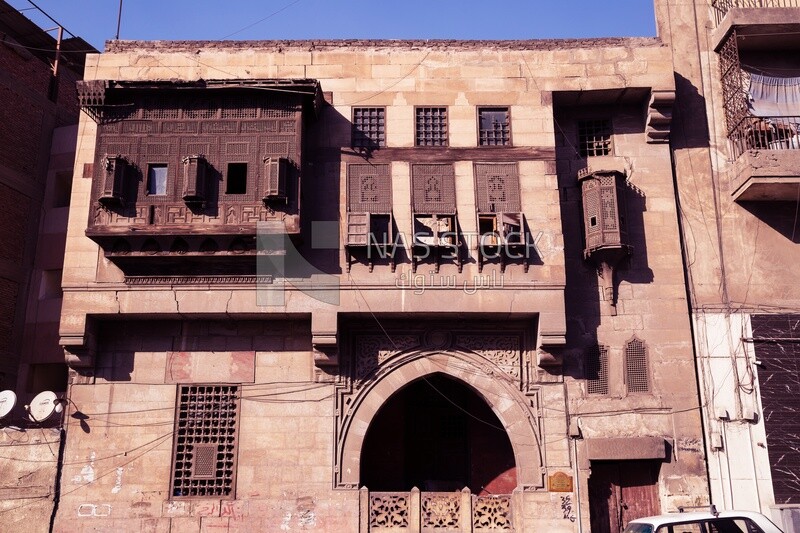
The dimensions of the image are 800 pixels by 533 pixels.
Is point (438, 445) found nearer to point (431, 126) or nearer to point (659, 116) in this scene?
point (431, 126)

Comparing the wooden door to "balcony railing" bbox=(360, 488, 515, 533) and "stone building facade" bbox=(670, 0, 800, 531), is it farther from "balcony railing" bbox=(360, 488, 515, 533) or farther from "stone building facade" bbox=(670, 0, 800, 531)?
"balcony railing" bbox=(360, 488, 515, 533)

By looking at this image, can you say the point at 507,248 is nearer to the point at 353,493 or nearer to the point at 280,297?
the point at 280,297

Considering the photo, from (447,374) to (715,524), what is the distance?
7.33 meters

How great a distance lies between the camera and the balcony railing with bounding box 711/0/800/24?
65.1 feet

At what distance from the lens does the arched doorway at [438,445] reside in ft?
63.8

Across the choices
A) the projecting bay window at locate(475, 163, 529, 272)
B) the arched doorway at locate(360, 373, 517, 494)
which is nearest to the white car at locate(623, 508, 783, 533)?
the projecting bay window at locate(475, 163, 529, 272)

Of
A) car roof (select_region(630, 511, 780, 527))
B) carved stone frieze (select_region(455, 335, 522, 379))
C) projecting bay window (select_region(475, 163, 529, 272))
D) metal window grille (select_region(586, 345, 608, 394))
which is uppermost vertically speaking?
projecting bay window (select_region(475, 163, 529, 272))

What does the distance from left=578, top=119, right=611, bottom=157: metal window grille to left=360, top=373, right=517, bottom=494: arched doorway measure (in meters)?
6.73

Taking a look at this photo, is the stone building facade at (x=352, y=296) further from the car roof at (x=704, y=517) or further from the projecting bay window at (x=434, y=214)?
the car roof at (x=704, y=517)

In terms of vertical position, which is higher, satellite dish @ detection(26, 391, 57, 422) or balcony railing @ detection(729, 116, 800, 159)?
balcony railing @ detection(729, 116, 800, 159)

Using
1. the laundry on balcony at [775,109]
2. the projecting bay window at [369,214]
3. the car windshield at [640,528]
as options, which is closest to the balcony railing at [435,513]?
the car windshield at [640,528]

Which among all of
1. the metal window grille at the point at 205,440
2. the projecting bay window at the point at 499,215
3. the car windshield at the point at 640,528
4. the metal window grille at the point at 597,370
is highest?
the projecting bay window at the point at 499,215

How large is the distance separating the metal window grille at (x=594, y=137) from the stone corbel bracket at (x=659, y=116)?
979mm

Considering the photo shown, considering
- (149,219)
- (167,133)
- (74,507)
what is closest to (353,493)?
(74,507)
